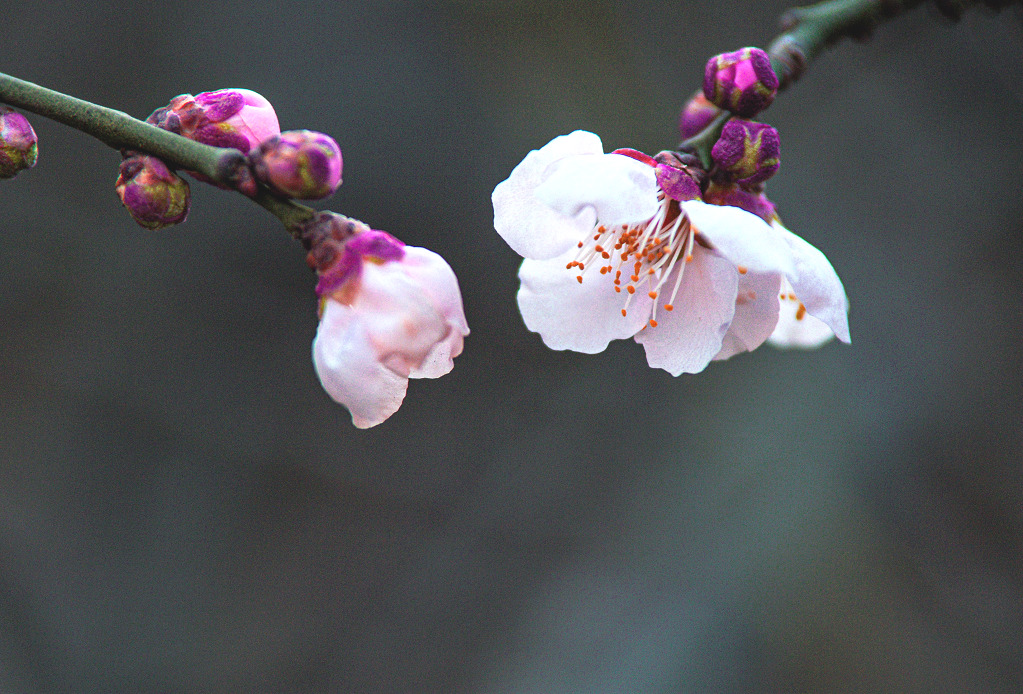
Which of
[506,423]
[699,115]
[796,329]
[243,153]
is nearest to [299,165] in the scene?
[243,153]

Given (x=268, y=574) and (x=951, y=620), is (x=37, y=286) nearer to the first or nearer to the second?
(x=268, y=574)

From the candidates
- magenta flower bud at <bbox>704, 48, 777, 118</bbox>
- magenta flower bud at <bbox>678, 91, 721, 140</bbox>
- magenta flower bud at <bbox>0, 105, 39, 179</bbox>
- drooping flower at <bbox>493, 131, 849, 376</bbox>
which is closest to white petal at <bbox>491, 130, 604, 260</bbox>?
drooping flower at <bbox>493, 131, 849, 376</bbox>

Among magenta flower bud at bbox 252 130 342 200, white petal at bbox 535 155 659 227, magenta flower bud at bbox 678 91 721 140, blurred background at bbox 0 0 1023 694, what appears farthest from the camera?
blurred background at bbox 0 0 1023 694

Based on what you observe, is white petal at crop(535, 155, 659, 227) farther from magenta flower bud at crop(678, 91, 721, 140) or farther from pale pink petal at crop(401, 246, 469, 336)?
magenta flower bud at crop(678, 91, 721, 140)

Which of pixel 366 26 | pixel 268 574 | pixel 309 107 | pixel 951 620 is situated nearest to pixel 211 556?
pixel 268 574

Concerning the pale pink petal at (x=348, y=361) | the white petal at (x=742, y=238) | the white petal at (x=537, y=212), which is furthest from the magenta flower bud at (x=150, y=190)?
the white petal at (x=742, y=238)
